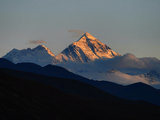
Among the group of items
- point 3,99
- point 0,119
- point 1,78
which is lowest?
point 0,119

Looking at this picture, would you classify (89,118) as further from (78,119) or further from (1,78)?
(1,78)

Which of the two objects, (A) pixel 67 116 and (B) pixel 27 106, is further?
(A) pixel 67 116

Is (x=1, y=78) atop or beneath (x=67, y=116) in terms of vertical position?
atop

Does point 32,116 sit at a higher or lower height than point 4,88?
lower

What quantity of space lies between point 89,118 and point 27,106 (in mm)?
54243

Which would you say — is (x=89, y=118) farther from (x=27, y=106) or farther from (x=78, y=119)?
(x=27, y=106)

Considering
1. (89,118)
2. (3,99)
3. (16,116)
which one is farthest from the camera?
(89,118)

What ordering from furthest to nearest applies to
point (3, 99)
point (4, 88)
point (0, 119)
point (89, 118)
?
1. point (89, 118)
2. point (4, 88)
3. point (3, 99)
4. point (0, 119)

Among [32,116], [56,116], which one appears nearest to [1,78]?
[56,116]

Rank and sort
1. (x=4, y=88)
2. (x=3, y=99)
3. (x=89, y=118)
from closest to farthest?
(x=3, y=99) → (x=4, y=88) → (x=89, y=118)

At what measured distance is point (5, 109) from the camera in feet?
448

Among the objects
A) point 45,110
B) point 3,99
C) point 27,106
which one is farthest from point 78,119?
point 3,99

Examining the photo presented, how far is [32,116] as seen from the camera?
142 metres

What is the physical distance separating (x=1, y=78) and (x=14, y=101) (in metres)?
37.6
